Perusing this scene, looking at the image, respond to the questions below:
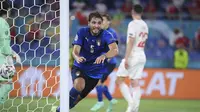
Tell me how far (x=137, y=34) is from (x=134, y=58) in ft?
1.30

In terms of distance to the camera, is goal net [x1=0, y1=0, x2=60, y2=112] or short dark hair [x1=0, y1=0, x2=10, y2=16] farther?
goal net [x1=0, y1=0, x2=60, y2=112]

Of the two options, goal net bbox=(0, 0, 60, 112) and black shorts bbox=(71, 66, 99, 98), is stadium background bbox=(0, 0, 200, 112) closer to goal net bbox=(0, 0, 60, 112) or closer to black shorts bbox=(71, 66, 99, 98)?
goal net bbox=(0, 0, 60, 112)

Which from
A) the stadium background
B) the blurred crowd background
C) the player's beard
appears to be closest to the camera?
the player's beard

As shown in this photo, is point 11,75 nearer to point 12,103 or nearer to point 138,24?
point 12,103

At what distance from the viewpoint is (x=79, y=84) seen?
7.63 metres

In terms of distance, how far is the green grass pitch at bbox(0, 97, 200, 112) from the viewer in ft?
28.1

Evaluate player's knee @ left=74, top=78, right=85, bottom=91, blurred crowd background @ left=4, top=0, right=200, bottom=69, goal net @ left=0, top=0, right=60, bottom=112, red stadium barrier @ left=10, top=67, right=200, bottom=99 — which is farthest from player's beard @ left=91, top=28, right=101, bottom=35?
blurred crowd background @ left=4, top=0, right=200, bottom=69

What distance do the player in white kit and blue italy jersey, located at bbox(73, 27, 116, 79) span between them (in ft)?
4.46

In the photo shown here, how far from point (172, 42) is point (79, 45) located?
8667 millimetres

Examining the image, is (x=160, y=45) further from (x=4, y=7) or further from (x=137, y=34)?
(x=4, y=7)

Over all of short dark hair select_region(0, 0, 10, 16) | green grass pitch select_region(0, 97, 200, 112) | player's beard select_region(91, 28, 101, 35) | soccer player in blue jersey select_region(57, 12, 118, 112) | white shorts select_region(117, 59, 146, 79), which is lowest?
green grass pitch select_region(0, 97, 200, 112)

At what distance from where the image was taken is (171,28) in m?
16.1

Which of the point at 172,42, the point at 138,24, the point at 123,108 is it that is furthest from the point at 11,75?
the point at 172,42

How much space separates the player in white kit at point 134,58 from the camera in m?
9.13
